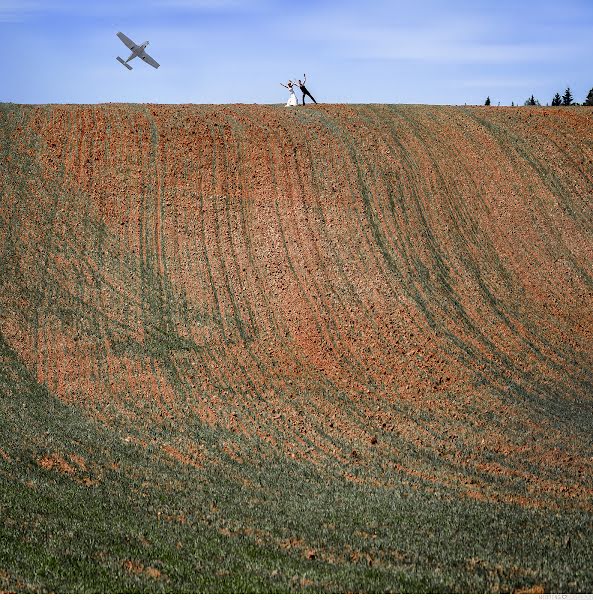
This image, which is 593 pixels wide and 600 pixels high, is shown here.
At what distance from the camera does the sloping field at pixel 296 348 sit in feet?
42.1

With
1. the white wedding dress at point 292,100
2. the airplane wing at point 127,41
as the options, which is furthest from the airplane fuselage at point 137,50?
the white wedding dress at point 292,100

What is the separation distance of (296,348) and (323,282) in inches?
162

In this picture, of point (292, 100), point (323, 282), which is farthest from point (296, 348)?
point (292, 100)

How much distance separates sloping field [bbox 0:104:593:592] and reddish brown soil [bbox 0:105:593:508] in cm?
10

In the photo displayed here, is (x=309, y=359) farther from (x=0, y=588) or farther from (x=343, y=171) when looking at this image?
(x=0, y=588)

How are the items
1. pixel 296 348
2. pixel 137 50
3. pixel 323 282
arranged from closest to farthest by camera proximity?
pixel 296 348 < pixel 323 282 < pixel 137 50

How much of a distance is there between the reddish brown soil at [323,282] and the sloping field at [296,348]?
10cm

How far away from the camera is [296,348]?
2559 cm

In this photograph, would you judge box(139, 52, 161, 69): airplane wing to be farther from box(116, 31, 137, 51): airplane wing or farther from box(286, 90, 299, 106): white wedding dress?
box(286, 90, 299, 106): white wedding dress

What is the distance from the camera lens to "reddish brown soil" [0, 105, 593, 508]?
20.6 meters

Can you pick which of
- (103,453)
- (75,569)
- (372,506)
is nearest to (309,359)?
(103,453)

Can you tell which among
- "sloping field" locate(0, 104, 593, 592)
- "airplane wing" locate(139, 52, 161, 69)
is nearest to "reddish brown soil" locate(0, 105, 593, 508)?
"sloping field" locate(0, 104, 593, 592)

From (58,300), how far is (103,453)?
34.8ft

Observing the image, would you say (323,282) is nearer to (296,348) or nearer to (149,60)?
(296,348)
